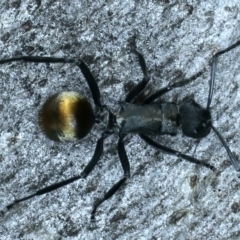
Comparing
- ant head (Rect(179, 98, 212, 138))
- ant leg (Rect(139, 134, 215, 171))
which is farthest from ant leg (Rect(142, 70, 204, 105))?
ant leg (Rect(139, 134, 215, 171))

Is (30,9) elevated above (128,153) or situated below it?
above

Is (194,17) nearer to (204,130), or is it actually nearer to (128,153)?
(204,130)

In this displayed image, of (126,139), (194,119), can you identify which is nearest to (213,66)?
(194,119)

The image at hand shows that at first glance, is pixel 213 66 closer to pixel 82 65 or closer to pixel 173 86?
pixel 173 86

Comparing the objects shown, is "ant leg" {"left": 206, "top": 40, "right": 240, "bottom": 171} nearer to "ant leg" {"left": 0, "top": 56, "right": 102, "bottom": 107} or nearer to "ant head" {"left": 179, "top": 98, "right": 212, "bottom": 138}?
"ant head" {"left": 179, "top": 98, "right": 212, "bottom": 138}

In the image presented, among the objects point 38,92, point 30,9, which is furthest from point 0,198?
point 30,9

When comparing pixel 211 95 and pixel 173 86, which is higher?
pixel 173 86
